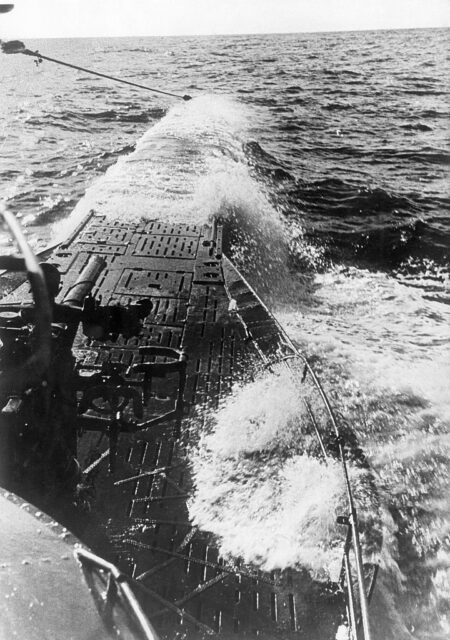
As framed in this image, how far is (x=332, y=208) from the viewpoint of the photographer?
791 inches

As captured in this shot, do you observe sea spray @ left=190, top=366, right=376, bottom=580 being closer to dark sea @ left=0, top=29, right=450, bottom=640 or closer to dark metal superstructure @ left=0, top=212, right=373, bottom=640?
dark metal superstructure @ left=0, top=212, right=373, bottom=640

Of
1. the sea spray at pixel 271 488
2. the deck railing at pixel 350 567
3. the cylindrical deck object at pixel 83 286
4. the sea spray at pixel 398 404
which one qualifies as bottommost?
the sea spray at pixel 398 404

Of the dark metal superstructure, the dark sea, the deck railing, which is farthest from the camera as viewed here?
the dark sea

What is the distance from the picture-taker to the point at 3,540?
9.89 feet

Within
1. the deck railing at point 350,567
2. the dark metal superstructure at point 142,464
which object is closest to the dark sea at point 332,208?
the deck railing at point 350,567

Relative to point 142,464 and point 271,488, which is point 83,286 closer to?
point 142,464

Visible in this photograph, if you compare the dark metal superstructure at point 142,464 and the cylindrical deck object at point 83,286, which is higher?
the cylindrical deck object at point 83,286

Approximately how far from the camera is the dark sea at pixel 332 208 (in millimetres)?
7320

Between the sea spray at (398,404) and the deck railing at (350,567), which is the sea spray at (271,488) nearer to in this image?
the deck railing at (350,567)

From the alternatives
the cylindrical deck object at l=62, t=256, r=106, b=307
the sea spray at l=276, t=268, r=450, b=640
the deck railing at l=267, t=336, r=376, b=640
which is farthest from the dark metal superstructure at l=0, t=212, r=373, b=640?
the sea spray at l=276, t=268, r=450, b=640

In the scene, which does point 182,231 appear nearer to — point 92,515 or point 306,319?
point 306,319

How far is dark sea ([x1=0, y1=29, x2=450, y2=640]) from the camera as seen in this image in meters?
7.32

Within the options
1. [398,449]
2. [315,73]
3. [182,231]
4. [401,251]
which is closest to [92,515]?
[398,449]

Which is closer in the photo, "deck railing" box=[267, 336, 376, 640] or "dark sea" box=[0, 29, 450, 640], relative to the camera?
"deck railing" box=[267, 336, 376, 640]
